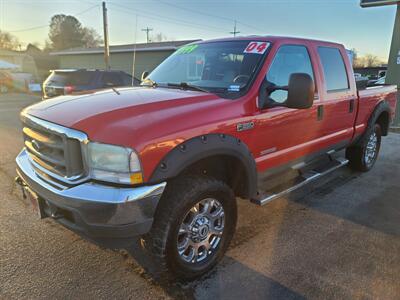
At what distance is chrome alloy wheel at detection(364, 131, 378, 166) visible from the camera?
17.8ft

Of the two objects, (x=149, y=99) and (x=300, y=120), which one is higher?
(x=149, y=99)

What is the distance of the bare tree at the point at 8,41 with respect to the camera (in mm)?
69863

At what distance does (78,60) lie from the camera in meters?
33.1

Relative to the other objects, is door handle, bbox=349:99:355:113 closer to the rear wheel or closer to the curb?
the rear wheel

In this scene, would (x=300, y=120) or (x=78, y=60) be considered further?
(x=78, y=60)

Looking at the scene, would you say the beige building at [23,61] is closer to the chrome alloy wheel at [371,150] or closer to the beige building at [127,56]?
the beige building at [127,56]

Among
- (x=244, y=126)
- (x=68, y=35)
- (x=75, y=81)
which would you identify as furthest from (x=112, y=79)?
(x=68, y=35)

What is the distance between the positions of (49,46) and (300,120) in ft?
224

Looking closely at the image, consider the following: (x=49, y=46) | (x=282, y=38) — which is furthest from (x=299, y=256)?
(x=49, y=46)

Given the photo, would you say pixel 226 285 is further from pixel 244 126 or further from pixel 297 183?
pixel 297 183

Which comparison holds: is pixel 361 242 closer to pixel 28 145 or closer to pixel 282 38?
pixel 282 38

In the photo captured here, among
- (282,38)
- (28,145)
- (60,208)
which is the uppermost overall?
(282,38)

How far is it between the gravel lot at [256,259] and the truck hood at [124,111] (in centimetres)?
128

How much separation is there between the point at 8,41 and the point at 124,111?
277ft
